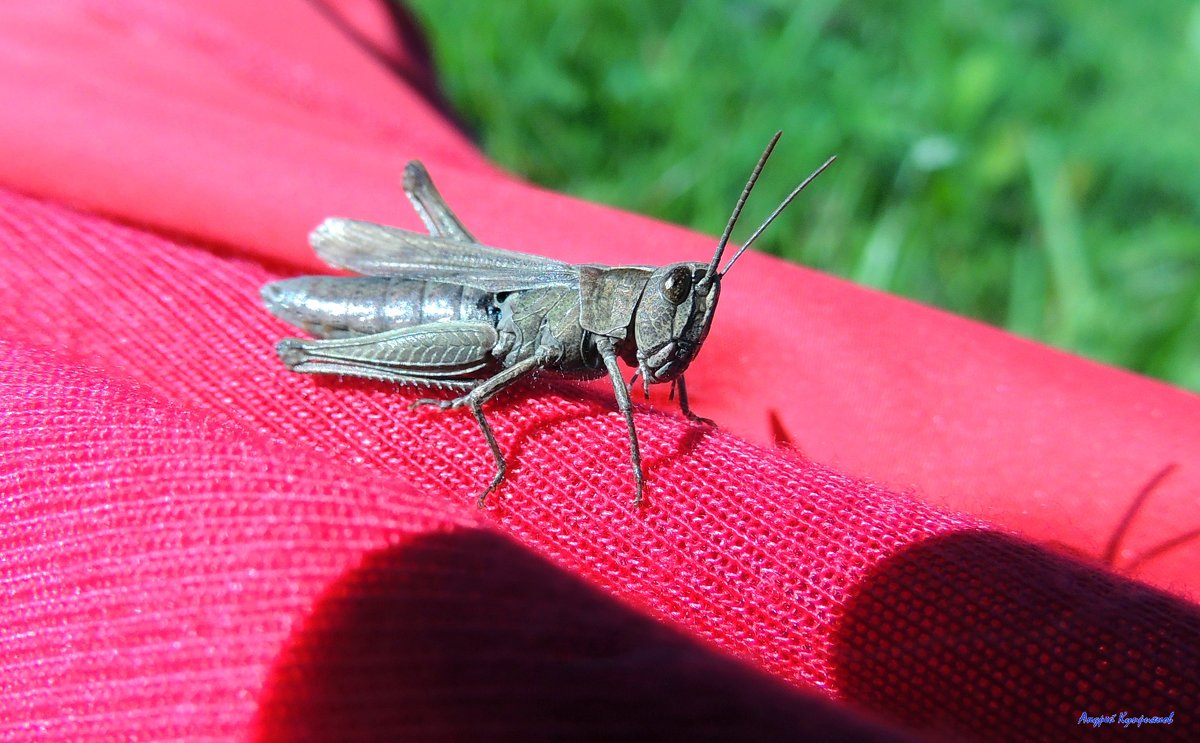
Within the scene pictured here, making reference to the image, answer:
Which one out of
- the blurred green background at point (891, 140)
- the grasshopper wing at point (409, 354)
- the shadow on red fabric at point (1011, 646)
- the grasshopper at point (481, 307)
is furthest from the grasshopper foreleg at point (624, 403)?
the blurred green background at point (891, 140)

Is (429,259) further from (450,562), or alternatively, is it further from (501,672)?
(501,672)

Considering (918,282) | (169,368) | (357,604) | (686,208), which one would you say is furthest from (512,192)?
(918,282)

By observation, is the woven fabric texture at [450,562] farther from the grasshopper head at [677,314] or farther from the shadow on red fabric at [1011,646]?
the grasshopper head at [677,314]

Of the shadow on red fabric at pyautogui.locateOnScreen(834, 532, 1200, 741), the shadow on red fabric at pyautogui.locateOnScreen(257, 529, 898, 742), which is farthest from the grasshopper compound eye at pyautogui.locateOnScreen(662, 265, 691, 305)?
the shadow on red fabric at pyautogui.locateOnScreen(257, 529, 898, 742)

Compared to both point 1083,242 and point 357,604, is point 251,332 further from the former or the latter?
point 1083,242

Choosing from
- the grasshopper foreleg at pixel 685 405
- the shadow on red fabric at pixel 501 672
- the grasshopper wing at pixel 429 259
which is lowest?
the shadow on red fabric at pixel 501 672

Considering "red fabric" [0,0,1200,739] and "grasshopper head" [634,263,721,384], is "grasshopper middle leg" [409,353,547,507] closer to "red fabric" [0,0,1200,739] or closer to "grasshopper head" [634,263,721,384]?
"red fabric" [0,0,1200,739]
